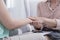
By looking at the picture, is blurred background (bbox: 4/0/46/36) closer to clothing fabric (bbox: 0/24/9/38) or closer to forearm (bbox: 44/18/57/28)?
forearm (bbox: 44/18/57/28)

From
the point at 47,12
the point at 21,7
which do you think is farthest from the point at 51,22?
the point at 21,7

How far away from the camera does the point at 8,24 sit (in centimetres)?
96

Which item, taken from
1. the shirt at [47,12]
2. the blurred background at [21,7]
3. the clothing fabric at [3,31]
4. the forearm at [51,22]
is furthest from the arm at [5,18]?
the blurred background at [21,7]

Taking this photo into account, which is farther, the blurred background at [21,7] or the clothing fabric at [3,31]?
the blurred background at [21,7]

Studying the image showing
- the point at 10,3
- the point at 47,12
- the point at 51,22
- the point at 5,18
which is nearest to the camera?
the point at 5,18

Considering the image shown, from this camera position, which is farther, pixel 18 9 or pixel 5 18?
pixel 18 9

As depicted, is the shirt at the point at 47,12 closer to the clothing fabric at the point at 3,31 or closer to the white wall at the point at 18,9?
the white wall at the point at 18,9

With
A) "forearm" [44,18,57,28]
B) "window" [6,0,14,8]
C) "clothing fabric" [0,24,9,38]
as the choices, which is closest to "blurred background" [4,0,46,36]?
"window" [6,0,14,8]

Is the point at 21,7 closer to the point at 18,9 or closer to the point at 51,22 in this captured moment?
the point at 18,9

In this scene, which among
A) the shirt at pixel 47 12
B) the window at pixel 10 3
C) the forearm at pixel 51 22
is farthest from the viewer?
the window at pixel 10 3

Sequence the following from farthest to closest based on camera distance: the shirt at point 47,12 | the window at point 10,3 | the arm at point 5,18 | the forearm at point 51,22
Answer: the window at point 10,3
the shirt at point 47,12
the forearm at point 51,22
the arm at point 5,18

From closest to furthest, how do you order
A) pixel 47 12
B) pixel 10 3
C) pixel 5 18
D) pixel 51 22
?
pixel 5 18, pixel 51 22, pixel 47 12, pixel 10 3

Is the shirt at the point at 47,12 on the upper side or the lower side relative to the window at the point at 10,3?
lower

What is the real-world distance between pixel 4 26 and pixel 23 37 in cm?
16
